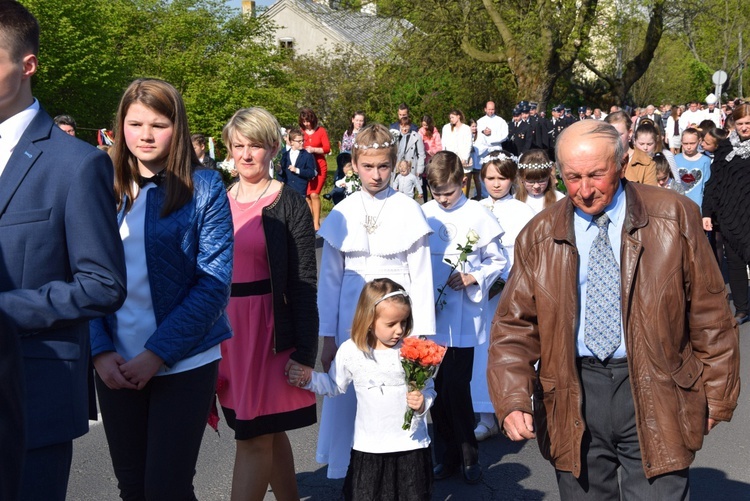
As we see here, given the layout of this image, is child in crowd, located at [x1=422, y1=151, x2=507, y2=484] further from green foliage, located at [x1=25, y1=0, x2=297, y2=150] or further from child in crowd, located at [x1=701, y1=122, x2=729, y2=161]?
green foliage, located at [x1=25, y1=0, x2=297, y2=150]

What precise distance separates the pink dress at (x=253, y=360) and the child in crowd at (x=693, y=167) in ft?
26.1

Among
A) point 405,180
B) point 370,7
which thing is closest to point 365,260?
point 405,180

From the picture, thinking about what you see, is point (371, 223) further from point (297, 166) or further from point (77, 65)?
point (77, 65)

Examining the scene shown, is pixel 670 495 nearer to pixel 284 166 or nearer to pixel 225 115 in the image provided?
pixel 284 166

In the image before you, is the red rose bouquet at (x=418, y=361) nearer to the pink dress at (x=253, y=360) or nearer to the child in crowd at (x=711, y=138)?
the pink dress at (x=253, y=360)

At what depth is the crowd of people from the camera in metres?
2.91

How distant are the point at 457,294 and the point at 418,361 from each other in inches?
63.4

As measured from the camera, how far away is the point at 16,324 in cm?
271

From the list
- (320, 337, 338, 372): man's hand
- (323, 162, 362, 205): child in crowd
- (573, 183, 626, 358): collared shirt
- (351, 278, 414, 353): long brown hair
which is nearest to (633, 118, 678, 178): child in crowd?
(323, 162, 362, 205): child in crowd

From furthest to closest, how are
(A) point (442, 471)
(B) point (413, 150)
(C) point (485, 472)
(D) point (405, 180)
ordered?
(B) point (413, 150) < (D) point (405, 180) < (C) point (485, 472) < (A) point (442, 471)

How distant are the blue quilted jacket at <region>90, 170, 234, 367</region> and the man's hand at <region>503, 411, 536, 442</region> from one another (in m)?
1.17

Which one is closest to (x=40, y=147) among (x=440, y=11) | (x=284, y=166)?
(x=284, y=166)

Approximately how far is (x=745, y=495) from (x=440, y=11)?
26.5m

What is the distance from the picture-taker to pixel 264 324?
15.6 ft
